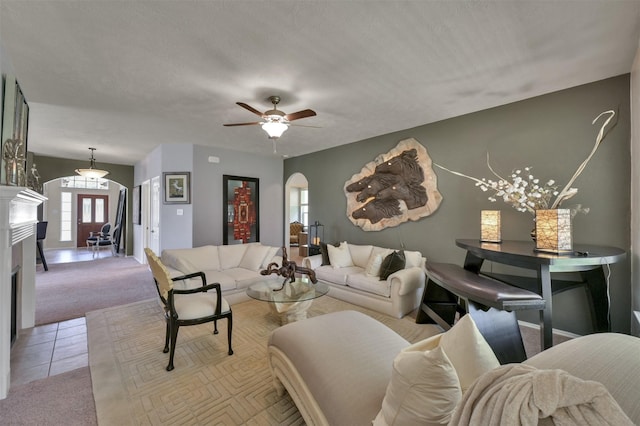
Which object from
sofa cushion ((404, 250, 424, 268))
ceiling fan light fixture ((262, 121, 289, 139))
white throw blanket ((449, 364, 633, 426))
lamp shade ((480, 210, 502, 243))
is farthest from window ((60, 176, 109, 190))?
white throw blanket ((449, 364, 633, 426))

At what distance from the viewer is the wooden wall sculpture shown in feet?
12.8

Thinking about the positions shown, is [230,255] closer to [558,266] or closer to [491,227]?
[491,227]

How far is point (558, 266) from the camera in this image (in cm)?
186

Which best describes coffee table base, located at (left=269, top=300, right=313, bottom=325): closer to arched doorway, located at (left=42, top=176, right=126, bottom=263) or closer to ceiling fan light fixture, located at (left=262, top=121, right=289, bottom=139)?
→ ceiling fan light fixture, located at (left=262, top=121, right=289, bottom=139)

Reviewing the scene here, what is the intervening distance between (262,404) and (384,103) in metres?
3.18

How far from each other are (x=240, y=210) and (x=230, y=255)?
1858mm

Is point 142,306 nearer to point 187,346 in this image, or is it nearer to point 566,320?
point 187,346

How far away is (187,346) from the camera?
2.57 m

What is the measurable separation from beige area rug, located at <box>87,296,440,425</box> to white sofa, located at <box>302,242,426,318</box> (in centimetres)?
18

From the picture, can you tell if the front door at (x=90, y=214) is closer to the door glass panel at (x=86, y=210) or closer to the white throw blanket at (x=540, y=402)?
the door glass panel at (x=86, y=210)

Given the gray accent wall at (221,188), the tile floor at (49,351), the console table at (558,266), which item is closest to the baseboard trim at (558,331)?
the console table at (558,266)

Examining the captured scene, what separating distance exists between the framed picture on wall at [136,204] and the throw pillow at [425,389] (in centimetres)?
755

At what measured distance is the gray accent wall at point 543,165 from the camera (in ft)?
8.36

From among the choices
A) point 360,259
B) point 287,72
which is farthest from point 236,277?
point 287,72
